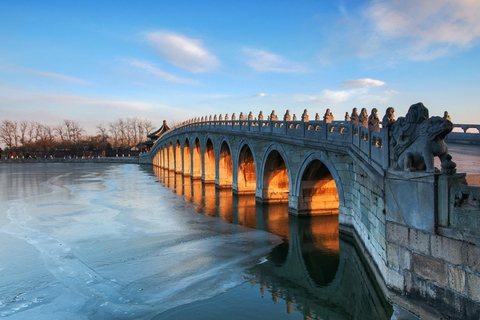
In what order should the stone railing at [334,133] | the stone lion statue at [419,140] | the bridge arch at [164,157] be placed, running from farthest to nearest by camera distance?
the bridge arch at [164,157], the stone railing at [334,133], the stone lion statue at [419,140]

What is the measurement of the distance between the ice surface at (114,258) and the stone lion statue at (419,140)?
530 cm

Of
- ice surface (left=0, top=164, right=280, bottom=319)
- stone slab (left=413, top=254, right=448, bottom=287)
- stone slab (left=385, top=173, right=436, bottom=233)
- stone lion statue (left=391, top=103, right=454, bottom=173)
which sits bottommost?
ice surface (left=0, top=164, right=280, bottom=319)

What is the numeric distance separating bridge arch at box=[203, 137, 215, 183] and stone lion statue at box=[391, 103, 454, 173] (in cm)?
2705

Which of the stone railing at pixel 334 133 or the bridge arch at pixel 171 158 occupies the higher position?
the stone railing at pixel 334 133

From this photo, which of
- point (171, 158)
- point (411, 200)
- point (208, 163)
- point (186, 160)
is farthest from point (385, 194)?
point (171, 158)

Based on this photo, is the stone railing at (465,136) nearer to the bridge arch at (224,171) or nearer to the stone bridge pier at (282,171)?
the stone bridge pier at (282,171)

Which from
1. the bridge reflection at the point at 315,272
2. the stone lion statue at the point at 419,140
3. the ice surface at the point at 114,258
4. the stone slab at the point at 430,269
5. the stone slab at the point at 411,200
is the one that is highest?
the stone lion statue at the point at 419,140

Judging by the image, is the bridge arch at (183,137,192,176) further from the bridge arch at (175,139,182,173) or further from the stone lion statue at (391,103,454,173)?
the stone lion statue at (391,103,454,173)

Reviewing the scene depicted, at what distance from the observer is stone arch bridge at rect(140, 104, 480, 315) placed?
20.6 feet

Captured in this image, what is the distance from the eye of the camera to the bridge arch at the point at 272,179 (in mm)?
21188

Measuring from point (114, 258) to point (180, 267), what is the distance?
246cm

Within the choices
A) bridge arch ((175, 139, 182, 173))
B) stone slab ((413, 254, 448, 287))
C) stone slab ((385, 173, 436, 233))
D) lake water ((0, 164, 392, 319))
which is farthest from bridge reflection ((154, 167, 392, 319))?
bridge arch ((175, 139, 182, 173))

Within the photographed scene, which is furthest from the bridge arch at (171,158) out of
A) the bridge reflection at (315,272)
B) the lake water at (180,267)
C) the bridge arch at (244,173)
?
the bridge reflection at (315,272)

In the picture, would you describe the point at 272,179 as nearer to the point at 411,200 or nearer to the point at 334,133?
the point at 334,133
